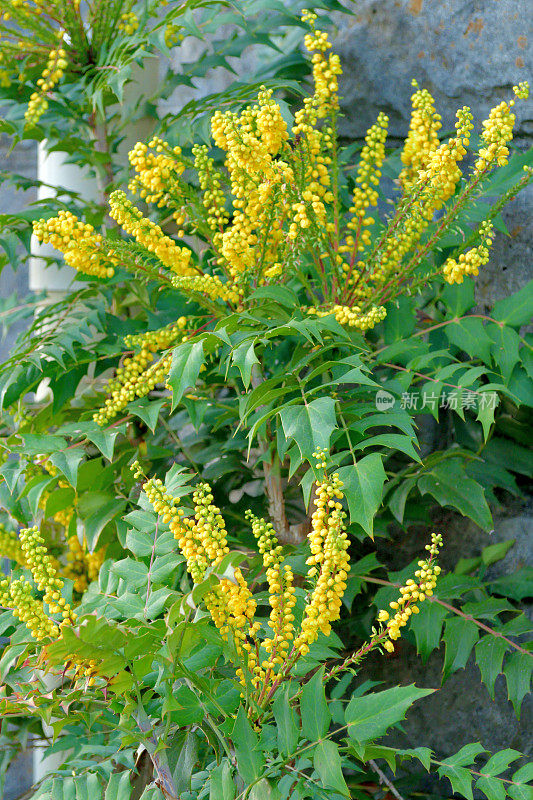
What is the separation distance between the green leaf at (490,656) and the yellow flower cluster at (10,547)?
0.73 meters

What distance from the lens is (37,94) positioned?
131 centimetres

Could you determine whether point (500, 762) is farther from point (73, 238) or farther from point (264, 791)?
point (73, 238)

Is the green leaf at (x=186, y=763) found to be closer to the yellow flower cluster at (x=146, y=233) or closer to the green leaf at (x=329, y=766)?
the green leaf at (x=329, y=766)

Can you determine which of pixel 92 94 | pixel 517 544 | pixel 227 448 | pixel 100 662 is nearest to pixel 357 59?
pixel 92 94

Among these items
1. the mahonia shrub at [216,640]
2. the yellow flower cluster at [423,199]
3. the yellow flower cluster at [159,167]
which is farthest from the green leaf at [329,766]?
the yellow flower cluster at [159,167]

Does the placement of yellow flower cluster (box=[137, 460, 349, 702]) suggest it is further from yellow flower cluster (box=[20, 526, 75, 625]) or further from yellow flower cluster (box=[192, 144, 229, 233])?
yellow flower cluster (box=[192, 144, 229, 233])

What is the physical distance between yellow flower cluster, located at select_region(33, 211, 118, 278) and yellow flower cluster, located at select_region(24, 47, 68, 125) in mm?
363

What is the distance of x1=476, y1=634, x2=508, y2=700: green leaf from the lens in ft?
3.27

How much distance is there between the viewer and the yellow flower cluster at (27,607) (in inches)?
29.4

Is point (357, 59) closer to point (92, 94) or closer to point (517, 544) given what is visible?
point (92, 94)

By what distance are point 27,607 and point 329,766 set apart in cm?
33

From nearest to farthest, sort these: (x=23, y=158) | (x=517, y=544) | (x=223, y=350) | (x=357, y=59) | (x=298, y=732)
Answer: (x=298, y=732) < (x=223, y=350) < (x=517, y=544) < (x=357, y=59) < (x=23, y=158)

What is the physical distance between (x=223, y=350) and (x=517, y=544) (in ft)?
2.09

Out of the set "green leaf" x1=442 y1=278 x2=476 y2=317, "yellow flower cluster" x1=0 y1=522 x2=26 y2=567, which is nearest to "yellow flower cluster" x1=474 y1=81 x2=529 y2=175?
"green leaf" x1=442 y1=278 x2=476 y2=317
